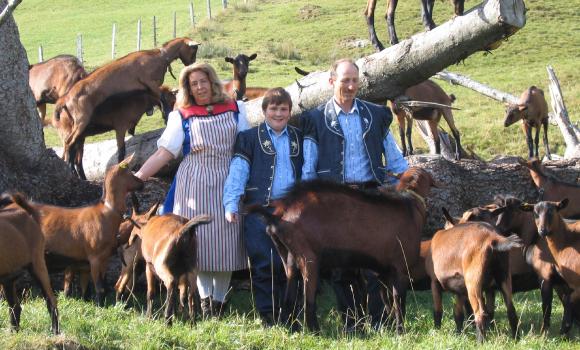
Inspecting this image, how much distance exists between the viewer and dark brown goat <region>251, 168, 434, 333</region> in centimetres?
680

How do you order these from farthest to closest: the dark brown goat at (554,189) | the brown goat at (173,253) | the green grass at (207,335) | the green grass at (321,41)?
the green grass at (321,41) → the dark brown goat at (554,189) → the brown goat at (173,253) → the green grass at (207,335)

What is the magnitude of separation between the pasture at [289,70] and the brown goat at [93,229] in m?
0.37

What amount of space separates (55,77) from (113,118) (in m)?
2.60

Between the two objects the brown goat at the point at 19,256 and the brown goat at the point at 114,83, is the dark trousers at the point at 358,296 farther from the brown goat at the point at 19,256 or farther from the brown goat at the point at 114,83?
the brown goat at the point at 114,83

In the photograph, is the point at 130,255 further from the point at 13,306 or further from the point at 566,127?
the point at 566,127

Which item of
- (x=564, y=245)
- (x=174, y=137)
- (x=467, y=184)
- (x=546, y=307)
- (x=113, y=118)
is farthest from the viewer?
(x=113, y=118)

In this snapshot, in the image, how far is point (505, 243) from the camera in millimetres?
6898

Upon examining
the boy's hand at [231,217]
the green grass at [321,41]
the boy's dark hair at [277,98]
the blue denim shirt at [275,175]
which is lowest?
the green grass at [321,41]

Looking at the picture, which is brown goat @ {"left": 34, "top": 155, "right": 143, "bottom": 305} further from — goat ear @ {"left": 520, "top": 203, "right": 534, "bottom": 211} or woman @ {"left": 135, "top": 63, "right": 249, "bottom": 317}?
goat ear @ {"left": 520, "top": 203, "right": 534, "bottom": 211}

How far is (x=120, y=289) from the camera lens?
8633mm

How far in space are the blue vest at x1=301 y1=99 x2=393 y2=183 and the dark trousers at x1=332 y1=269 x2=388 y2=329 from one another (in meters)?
0.81

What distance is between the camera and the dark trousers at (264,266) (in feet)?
24.2

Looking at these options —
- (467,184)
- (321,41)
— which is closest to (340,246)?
(467,184)

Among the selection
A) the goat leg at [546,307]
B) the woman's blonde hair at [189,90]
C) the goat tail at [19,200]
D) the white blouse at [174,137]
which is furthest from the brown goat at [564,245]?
the goat tail at [19,200]
